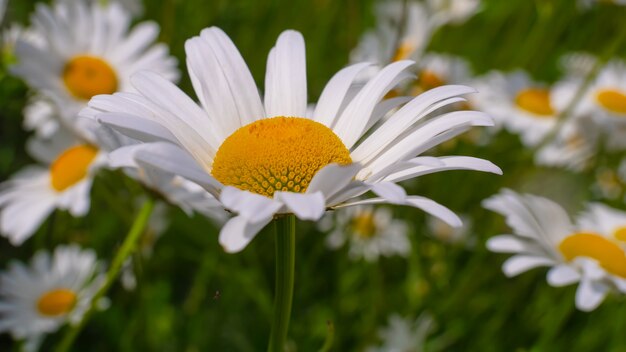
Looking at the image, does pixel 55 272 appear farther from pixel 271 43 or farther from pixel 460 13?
pixel 460 13

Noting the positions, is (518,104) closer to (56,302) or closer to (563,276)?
(563,276)

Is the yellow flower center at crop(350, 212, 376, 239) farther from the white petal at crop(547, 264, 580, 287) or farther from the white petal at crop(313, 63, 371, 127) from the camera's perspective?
the white petal at crop(313, 63, 371, 127)

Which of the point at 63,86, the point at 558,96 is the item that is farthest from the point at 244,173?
the point at 558,96

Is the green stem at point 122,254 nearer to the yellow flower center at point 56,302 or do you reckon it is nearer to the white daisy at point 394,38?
the yellow flower center at point 56,302

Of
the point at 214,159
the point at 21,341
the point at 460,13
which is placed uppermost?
the point at 460,13

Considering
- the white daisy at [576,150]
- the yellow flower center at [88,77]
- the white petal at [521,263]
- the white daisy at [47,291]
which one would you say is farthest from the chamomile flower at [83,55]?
the white daisy at [576,150]

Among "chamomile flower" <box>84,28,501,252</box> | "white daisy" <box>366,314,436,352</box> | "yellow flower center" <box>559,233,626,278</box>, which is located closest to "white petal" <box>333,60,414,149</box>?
"chamomile flower" <box>84,28,501,252</box>
